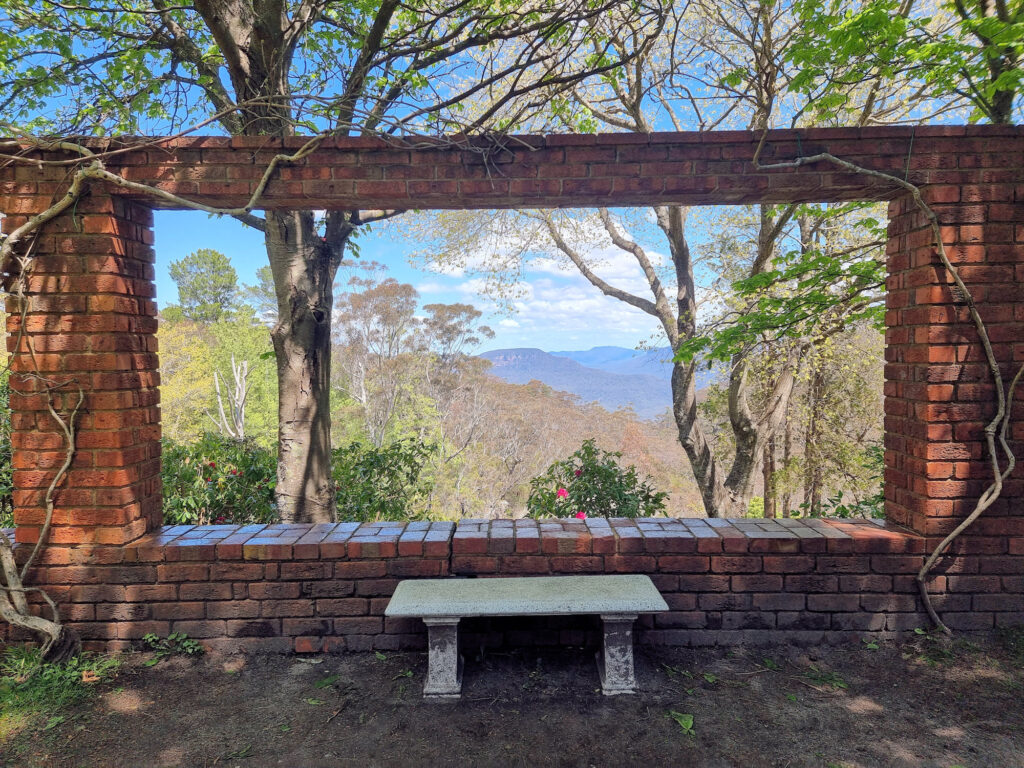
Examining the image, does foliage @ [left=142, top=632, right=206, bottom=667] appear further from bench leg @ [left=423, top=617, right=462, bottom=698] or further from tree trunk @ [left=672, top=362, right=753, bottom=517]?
tree trunk @ [left=672, top=362, right=753, bottom=517]

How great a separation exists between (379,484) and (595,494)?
2.50m

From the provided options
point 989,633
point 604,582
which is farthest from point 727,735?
point 989,633

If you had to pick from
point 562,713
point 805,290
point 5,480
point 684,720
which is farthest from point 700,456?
point 5,480

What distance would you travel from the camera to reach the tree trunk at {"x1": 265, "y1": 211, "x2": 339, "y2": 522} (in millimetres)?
5055

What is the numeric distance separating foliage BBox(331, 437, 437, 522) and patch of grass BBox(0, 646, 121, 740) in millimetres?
2893

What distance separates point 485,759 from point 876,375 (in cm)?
1278

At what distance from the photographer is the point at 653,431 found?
2795 cm

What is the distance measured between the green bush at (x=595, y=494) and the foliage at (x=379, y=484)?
145 cm

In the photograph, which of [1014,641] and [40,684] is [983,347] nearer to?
[1014,641]

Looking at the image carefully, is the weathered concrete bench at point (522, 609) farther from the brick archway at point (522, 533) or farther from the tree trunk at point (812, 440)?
the tree trunk at point (812, 440)

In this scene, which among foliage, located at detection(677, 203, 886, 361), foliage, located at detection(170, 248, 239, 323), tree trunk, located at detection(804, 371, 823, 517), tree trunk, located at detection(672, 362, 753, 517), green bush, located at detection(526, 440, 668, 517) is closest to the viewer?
foliage, located at detection(677, 203, 886, 361)

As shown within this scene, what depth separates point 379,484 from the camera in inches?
240

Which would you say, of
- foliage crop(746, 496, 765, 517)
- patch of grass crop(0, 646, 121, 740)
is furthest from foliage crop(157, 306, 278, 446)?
patch of grass crop(0, 646, 121, 740)

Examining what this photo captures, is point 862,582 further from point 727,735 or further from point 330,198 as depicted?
point 330,198
